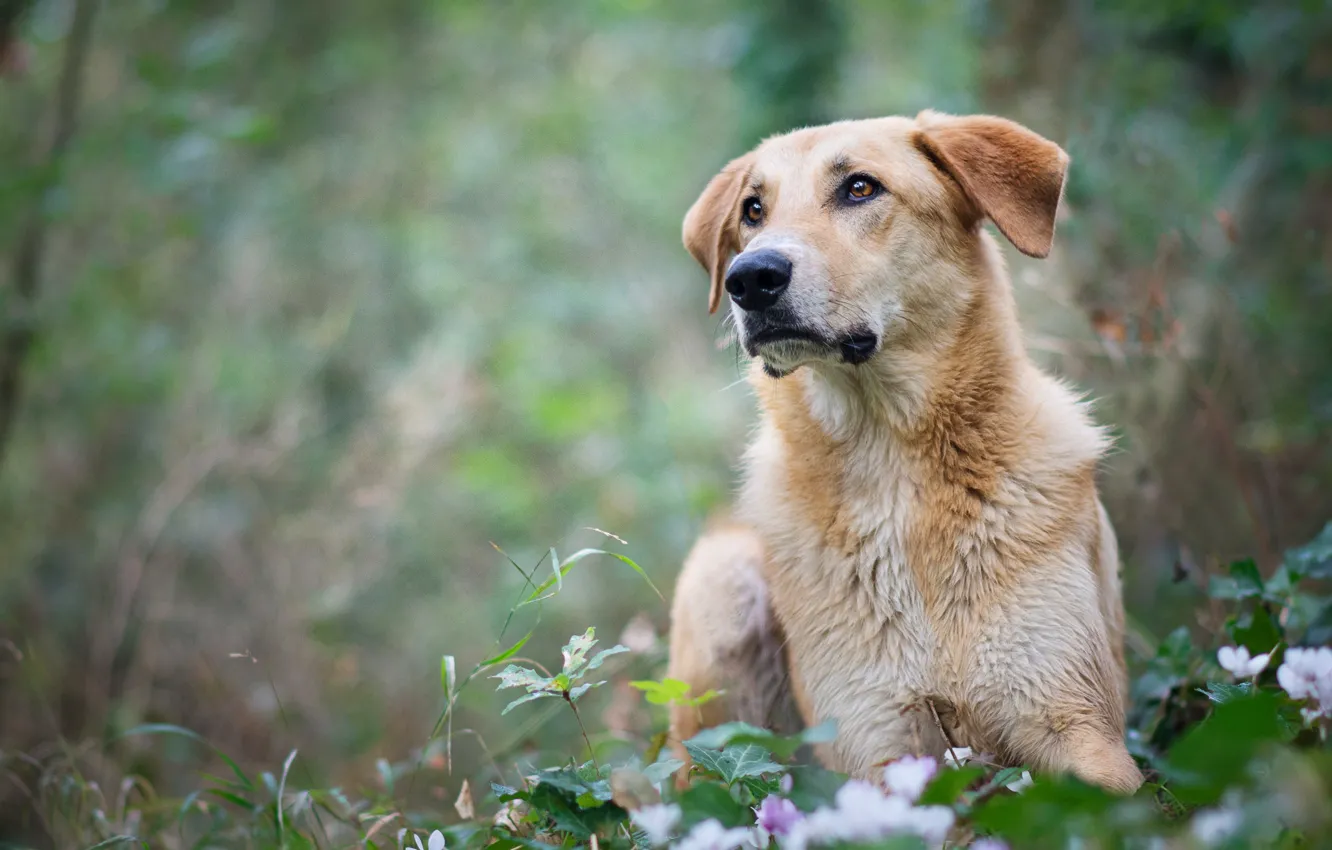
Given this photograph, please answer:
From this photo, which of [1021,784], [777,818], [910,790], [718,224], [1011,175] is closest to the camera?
[910,790]

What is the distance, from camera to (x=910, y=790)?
60.1 inches

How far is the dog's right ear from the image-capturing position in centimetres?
352

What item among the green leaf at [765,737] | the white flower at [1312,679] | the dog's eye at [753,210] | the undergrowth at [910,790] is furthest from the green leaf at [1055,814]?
the dog's eye at [753,210]

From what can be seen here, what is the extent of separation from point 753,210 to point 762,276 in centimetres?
64

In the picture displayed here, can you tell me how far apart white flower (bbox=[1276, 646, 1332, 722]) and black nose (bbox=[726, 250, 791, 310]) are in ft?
5.07

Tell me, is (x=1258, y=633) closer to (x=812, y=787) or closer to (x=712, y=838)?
(x=812, y=787)

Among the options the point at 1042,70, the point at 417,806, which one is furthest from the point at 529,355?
the point at 417,806

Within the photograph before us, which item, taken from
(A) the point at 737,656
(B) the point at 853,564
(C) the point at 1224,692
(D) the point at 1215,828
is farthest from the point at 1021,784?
(A) the point at 737,656

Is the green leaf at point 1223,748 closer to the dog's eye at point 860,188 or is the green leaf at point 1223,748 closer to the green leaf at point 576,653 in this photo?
the green leaf at point 576,653

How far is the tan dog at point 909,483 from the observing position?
8.71 feet

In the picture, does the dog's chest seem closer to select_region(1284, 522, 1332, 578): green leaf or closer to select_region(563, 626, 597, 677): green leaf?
select_region(563, 626, 597, 677): green leaf

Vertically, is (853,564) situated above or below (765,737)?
below

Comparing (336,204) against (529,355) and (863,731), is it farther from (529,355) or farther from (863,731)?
(863,731)

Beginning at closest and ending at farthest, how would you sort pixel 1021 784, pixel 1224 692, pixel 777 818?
pixel 777 818
pixel 1021 784
pixel 1224 692
